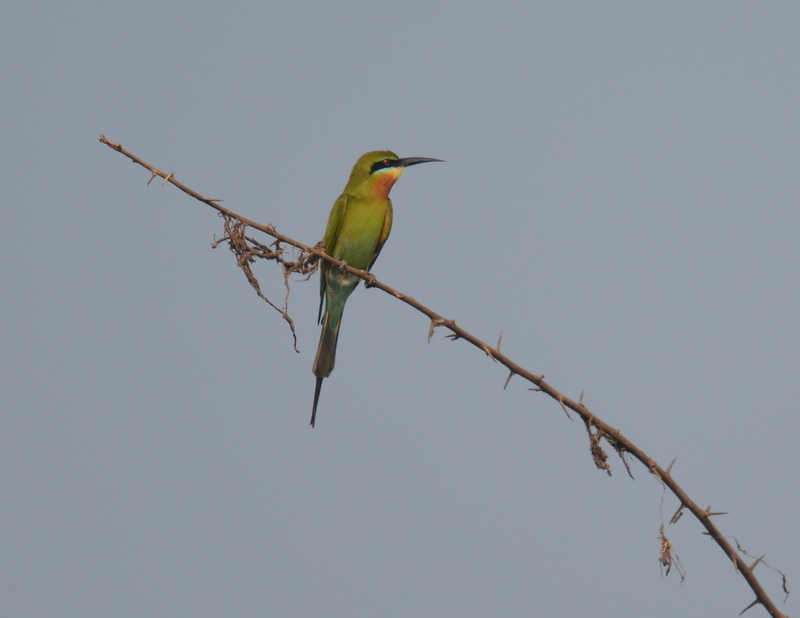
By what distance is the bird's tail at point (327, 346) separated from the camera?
13.6 ft

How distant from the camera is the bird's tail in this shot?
4.13 meters

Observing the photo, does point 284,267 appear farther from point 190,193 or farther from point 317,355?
point 317,355

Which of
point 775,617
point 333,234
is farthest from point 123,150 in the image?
point 333,234

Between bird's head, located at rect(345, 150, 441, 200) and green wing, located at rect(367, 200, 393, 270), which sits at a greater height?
bird's head, located at rect(345, 150, 441, 200)

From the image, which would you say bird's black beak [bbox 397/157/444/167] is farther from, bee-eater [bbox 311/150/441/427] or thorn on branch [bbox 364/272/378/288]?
thorn on branch [bbox 364/272/378/288]

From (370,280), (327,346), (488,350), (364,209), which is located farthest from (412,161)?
(488,350)

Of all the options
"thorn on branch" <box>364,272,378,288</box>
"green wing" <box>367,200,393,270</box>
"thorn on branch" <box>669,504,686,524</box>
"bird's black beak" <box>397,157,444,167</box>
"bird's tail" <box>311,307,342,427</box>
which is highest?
"bird's black beak" <box>397,157,444,167</box>

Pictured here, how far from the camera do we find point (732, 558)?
1.97 meters

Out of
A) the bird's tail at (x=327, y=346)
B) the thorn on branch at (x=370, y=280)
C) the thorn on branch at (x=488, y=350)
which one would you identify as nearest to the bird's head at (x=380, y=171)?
the bird's tail at (x=327, y=346)

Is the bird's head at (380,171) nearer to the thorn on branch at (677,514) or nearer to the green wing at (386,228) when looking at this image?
the green wing at (386,228)

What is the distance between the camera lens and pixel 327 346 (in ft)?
14.4

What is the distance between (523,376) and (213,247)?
1111 mm

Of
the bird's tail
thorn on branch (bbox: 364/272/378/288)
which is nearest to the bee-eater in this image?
the bird's tail

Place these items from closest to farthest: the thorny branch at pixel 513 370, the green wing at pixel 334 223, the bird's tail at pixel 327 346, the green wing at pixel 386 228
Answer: the thorny branch at pixel 513 370, the bird's tail at pixel 327 346, the green wing at pixel 334 223, the green wing at pixel 386 228
